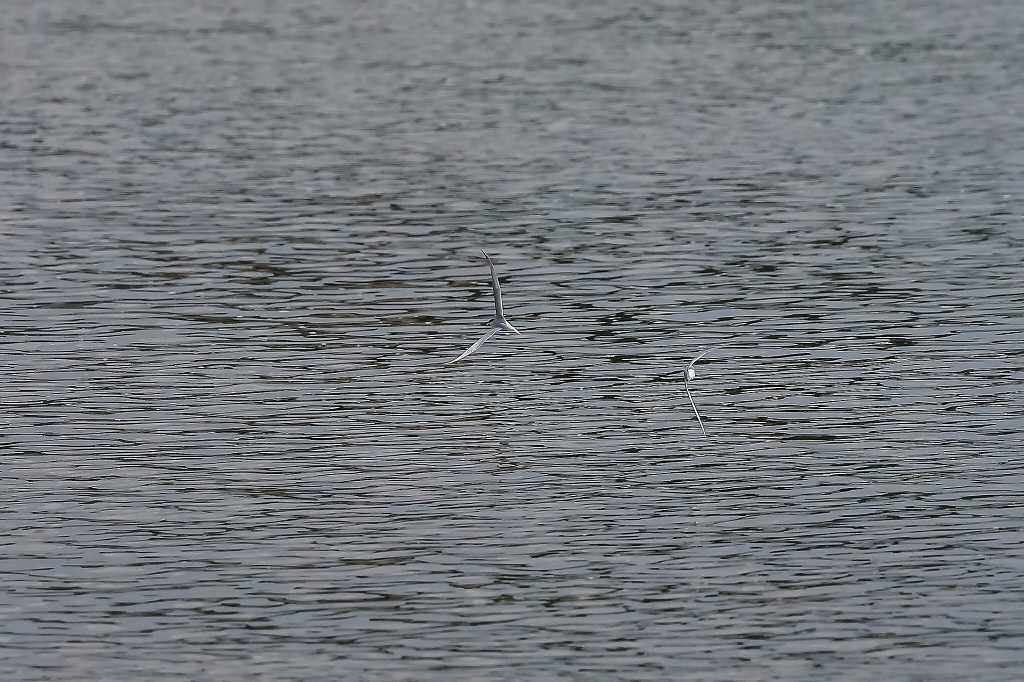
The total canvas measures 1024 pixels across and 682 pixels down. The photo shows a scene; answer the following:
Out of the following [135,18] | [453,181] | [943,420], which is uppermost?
[943,420]

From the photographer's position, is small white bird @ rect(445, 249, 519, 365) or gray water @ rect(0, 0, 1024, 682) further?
small white bird @ rect(445, 249, 519, 365)

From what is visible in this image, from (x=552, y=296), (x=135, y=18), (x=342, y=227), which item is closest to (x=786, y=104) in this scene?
(x=342, y=227)

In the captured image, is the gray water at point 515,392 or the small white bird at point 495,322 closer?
the gray water at point 515,392

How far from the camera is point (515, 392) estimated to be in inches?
1019

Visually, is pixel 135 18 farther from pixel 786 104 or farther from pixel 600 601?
pixel 600 601

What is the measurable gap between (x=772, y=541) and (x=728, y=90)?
3867cm

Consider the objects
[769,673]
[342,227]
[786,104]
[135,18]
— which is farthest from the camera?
[135,18]

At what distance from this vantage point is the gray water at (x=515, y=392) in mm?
18016

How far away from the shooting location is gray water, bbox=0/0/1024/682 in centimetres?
1802

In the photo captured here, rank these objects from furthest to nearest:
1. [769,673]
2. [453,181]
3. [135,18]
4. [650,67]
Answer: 1. [135,18]
2. [650,67]
3. [453,181]
4. [769,673]

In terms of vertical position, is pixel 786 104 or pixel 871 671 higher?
pixel 871 671

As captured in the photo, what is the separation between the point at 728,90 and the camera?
2265 inches

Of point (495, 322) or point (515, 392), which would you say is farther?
point (495, 322)

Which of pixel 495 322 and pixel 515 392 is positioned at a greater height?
pixel 495 322
